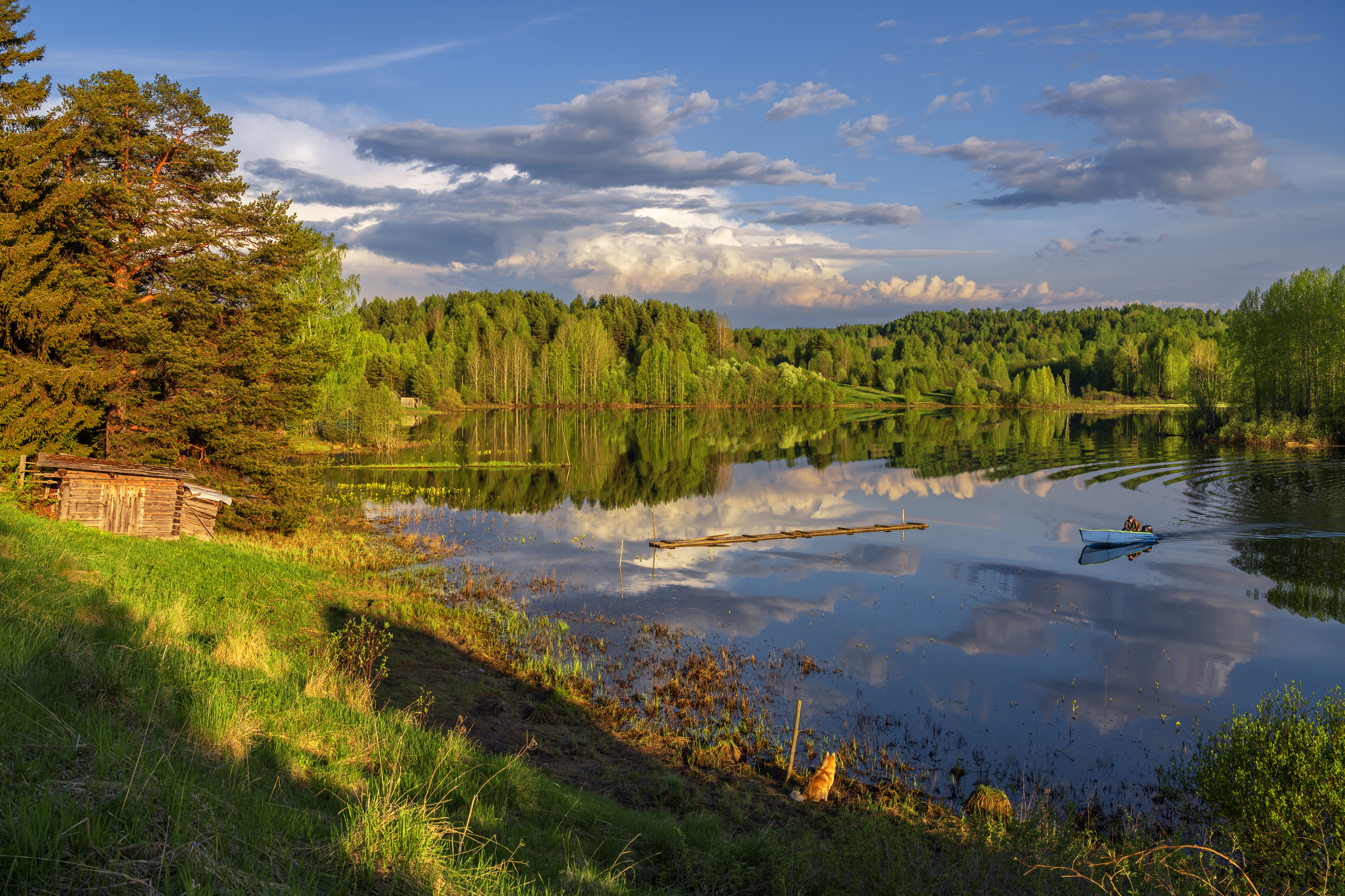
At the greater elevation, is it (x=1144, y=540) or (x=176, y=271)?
(x=176, y=271)

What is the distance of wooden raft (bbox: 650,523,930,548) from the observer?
96.3 feet

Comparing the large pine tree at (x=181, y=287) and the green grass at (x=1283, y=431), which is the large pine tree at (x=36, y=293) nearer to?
the large pine tree at (x=181, y=287)

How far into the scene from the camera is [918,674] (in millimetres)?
16578

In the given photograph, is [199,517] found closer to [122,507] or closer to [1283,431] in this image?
[122,507]

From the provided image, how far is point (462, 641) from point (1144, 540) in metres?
27.6

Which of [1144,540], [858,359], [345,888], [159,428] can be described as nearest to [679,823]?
[345,888]

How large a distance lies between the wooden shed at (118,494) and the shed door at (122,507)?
0.05ft

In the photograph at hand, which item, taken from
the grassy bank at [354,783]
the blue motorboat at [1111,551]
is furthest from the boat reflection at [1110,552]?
the grassy bank at [354,783]

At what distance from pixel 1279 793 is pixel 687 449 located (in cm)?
6102

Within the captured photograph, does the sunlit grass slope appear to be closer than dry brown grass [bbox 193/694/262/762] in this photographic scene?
Yes

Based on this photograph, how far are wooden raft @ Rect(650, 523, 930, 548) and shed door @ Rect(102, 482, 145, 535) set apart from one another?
55.1 feet

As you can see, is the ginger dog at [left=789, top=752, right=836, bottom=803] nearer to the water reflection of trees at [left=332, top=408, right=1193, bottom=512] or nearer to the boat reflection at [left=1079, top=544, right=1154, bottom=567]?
the boat reflection at [left=1079, top=544, right=1154, bottom=567]

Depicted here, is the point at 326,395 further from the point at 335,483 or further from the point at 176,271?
the point at 176,271

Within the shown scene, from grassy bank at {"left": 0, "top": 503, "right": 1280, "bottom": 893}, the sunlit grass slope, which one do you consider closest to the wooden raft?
grassy bank at {"left": 0, "top": 503, "right": 1280, "bottom": 893}
